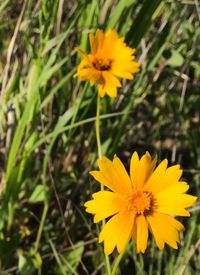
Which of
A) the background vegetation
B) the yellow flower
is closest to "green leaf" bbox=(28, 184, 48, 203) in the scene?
the background vegetation

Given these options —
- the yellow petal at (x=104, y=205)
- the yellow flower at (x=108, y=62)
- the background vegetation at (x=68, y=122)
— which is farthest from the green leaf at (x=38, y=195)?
the yellow petal at (x=104, y=205)

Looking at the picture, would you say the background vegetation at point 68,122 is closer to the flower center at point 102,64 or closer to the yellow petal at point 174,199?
the flower center at point 102,64

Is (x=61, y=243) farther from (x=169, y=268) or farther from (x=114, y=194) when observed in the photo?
(x=114, y=194)

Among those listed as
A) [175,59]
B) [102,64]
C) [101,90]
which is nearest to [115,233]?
[101,90]

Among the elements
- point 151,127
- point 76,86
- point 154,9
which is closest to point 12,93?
point 76,86

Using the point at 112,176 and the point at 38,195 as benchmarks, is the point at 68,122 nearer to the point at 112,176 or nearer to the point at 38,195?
the point at 38,195
